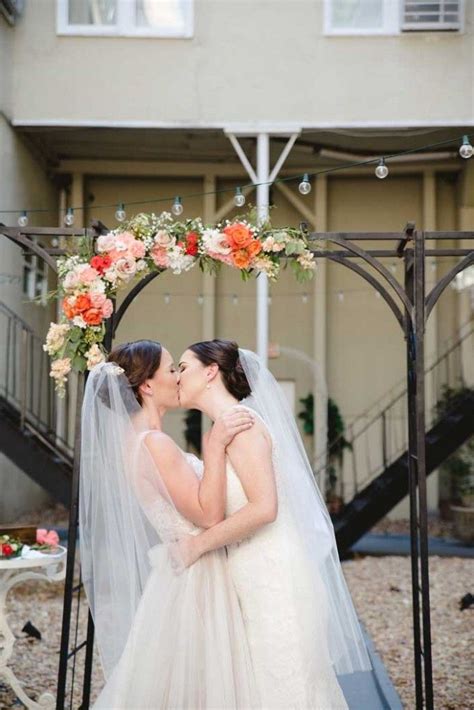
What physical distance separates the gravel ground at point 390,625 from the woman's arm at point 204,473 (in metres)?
2.60

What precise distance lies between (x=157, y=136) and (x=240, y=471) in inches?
327

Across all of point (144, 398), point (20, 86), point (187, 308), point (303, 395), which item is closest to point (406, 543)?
point (303, 395)

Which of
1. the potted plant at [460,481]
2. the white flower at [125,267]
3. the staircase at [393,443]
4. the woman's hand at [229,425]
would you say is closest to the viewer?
the woman's hand at [229,425]

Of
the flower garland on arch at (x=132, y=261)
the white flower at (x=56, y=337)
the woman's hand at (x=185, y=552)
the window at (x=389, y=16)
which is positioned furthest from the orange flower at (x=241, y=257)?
the window at (x=389, y=16)

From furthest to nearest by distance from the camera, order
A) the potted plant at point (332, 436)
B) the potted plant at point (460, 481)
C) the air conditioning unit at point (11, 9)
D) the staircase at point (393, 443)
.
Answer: the potted plant at point (332, 436), the potted plant at point (460, 481), the air conditioning unit at point (11, 9), the staircase at point (393, 443)

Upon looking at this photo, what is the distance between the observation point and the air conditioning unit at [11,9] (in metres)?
9.53

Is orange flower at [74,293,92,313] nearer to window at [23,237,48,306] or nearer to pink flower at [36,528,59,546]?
pink flower at [36,528,59,546]

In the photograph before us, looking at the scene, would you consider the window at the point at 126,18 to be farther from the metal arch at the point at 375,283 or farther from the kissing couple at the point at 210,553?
the kissing couple at the point at 210,553

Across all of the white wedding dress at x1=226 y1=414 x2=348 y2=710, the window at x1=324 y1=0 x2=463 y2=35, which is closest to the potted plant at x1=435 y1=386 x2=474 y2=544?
the window at x1=324 y1=0 x2=463 y2=35

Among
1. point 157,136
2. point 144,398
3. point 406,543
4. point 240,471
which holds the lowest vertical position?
point 406,543

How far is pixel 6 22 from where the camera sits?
9.86m

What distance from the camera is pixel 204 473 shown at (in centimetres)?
336

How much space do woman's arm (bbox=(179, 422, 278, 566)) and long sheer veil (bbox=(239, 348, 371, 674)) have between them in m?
0.27

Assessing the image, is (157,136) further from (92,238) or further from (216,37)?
(92,238)
